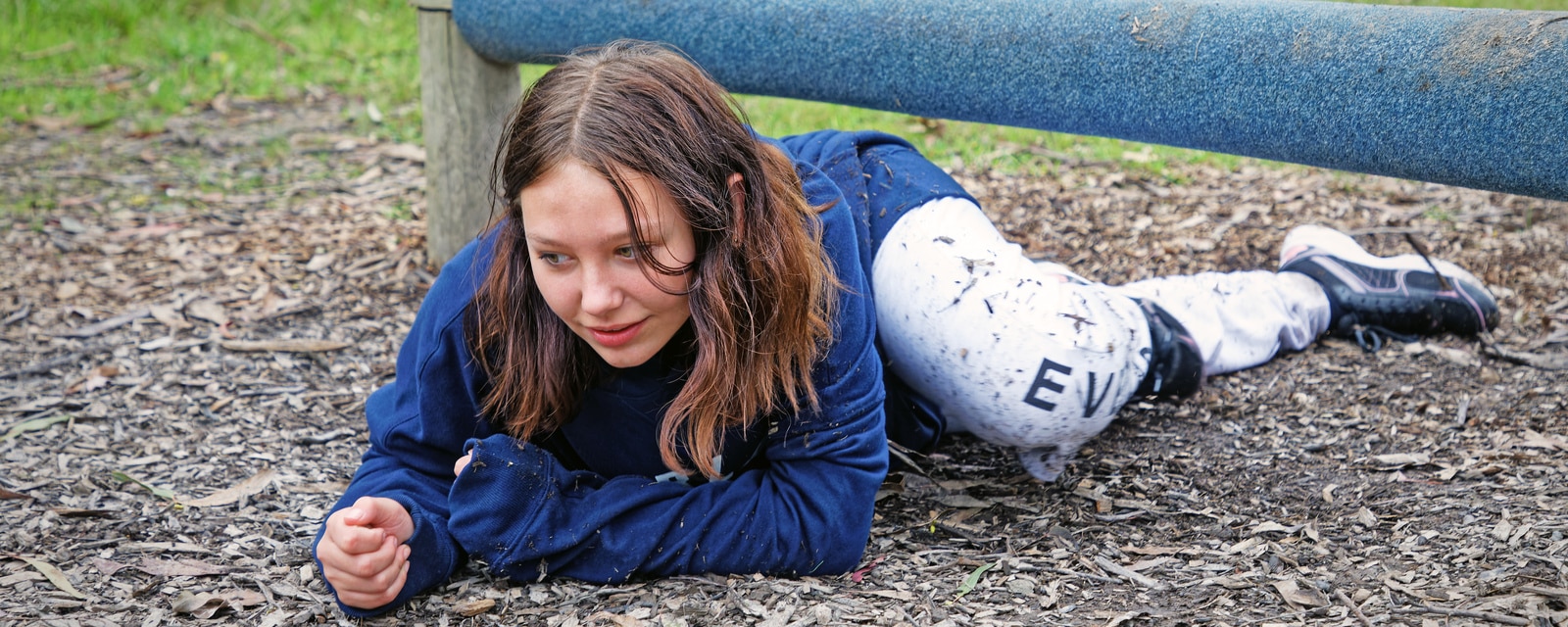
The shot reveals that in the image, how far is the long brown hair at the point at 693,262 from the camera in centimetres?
168

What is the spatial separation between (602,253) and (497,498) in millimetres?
526

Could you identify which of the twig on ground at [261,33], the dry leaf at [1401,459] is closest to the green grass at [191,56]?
the twig on ground at [261,33]

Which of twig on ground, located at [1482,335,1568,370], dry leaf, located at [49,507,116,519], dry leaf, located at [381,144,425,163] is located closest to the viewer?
dry leaf, located at [49,507,116,519]

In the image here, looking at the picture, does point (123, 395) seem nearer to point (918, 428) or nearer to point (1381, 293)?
point (918, 428)

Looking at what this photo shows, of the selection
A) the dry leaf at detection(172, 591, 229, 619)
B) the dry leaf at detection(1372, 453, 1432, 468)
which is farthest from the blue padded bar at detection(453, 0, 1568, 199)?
the dry leaf at detection(172, 591, 229, 619)

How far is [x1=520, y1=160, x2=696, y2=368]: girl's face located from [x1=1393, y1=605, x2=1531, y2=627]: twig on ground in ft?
3.81

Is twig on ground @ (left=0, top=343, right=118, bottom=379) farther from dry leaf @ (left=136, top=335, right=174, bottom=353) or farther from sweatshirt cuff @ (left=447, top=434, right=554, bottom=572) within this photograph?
sweatshirt cuff @ (left=447, top=434, right=554, bottom=572)

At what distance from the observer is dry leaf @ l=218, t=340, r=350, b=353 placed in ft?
10.1

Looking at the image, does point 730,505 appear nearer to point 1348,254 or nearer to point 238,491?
point 238,491

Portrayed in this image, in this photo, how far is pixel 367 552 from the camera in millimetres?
1858

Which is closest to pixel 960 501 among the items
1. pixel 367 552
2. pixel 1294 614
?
pixel 1294 614

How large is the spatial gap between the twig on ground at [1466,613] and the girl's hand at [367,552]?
59.2 inches

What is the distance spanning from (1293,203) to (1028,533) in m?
2.10

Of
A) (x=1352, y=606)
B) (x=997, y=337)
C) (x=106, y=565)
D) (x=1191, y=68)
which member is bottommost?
(x=106, y=565)
